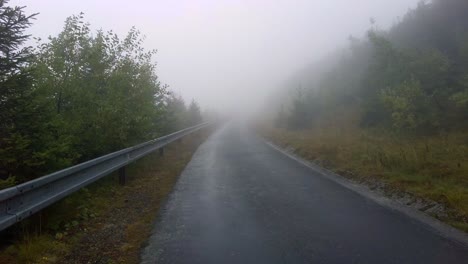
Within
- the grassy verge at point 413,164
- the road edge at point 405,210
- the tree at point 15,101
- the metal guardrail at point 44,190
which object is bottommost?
the road edge at point 405,210

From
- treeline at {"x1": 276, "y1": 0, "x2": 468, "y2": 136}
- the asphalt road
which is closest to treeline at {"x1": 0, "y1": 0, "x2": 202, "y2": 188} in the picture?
the asphalt road

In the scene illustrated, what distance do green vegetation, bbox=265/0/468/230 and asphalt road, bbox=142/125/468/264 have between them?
1242 millimetres

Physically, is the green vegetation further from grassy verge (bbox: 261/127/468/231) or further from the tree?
the tree

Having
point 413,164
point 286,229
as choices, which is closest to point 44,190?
point 286,229

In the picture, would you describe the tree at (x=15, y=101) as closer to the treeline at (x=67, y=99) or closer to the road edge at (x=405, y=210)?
the treeline at (x=67, y=99)

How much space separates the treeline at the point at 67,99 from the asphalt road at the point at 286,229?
240 centimetres

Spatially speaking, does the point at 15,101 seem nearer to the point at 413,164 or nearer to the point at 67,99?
the point at 67,99

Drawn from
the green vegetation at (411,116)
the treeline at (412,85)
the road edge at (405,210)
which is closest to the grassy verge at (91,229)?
the road edge at (405,210)

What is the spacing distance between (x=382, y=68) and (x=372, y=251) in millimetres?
16825

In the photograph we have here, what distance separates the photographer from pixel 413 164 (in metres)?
10.3

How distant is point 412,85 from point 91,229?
14275mm

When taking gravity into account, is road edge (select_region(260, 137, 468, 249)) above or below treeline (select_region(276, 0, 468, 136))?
below

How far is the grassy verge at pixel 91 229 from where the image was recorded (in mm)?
5113

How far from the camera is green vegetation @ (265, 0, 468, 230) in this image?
9469 millimetres
